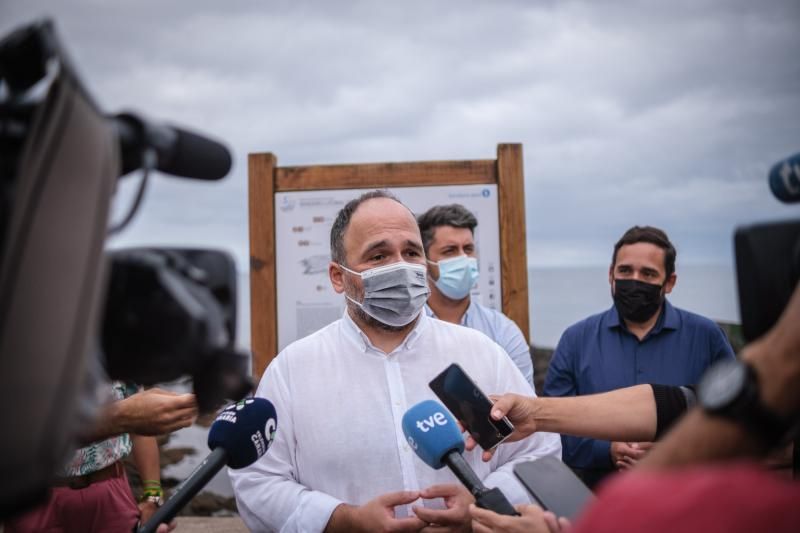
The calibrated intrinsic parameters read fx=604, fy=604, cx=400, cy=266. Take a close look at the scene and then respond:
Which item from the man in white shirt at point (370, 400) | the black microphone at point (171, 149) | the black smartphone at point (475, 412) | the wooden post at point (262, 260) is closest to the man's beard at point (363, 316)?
the man in white shirt at point (370, 400)

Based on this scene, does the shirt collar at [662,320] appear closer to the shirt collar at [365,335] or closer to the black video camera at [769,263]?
the shirt collar at [365,335]

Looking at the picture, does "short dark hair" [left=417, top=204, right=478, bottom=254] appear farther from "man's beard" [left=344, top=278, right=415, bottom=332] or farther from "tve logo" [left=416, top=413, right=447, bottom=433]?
"tve logo" [left=416, top=413, right=447, bottom=433]

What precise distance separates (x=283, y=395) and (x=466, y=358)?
31.7 inches

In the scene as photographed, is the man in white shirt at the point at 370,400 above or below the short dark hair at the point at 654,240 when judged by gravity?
below

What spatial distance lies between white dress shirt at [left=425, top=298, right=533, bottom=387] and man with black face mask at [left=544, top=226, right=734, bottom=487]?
0.76 ft

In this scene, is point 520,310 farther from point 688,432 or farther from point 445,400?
point 688,432

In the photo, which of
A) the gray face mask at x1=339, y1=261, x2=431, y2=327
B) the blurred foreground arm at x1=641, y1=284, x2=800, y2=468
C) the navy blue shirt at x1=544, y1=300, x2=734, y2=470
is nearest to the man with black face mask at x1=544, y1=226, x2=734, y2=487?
the navy blue shirt at x1=544, y1=300, x2=734, y2=470

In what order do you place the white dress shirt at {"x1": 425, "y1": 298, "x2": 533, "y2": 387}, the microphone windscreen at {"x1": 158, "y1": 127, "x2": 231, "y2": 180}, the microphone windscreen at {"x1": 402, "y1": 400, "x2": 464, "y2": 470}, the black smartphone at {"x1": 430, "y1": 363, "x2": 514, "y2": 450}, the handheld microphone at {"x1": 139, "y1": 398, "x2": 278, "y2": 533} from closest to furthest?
1. the microphone windscreen at {"x1": 158, "y1": 127, "x2": 231, "y2": 180}
2. the handheld microphone at {"x1": 139, "y1": 398, "x2": 278, "y2": 533}
3. the microphone windscreen at {"x1": 402, "y1": 400, "x2": 464, "y2": 470}
4. the black smartphone at {"x1": 430, "y1": 363, "x2": 514, "y2": 450}
5. the white dress shirt at {"x1": 425, "y1": 298, "x2": 533, "y2": 387}

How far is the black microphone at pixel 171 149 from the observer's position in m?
1.12

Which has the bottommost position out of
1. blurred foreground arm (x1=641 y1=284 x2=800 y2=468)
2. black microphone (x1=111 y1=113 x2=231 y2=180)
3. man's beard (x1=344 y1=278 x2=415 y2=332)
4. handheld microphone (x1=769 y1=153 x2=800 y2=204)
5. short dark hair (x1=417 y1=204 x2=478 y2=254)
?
blurred foreground arm (x1=641 y1=284 x2=800 y2=468)

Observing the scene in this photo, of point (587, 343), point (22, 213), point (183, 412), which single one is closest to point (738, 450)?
point (22, 213)

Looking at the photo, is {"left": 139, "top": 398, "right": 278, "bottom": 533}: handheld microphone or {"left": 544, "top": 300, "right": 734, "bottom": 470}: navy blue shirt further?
{"left": 544, "top": 300, "right": 734, "bottom": 470}: navy blue shirt

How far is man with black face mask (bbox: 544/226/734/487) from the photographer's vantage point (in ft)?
11.6

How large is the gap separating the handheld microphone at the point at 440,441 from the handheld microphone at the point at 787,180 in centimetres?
109
